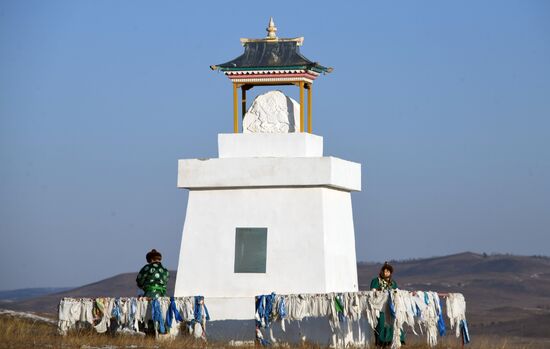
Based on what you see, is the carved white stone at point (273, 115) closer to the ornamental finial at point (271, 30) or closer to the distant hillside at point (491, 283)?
the ornamental finial at point (271, 30)

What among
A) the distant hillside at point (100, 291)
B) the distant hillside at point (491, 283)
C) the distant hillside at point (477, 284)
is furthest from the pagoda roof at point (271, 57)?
the distant hillside at point (100, 291)

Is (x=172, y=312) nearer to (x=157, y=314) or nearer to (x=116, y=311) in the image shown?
(x=157, y=314)

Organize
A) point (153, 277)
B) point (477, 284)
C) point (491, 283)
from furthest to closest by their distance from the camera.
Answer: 1. point (491, 283)
2. point (477, 284)
3. point (153, 277)

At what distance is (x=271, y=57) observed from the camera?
30.0 metres

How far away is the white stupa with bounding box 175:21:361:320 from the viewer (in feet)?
94.4

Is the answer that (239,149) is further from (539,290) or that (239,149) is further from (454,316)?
(539,290)

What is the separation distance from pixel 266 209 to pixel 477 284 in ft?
182

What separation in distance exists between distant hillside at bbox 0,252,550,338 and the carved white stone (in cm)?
2993

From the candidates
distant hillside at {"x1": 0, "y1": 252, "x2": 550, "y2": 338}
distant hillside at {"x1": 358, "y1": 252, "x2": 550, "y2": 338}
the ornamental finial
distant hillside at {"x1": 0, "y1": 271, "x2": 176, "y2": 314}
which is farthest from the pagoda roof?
distant hillside at {"x1": 0, "y1": 271, "x2": 176, "y2": 314}

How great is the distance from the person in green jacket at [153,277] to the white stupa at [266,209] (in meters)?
0.84

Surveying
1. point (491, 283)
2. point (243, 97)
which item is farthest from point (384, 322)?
point (491, 283)

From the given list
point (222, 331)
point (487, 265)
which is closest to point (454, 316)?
point (222, 331)

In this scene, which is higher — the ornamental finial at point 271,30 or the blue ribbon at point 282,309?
the ornamental finial at point 271,30

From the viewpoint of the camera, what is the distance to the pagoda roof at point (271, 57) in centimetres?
2975
